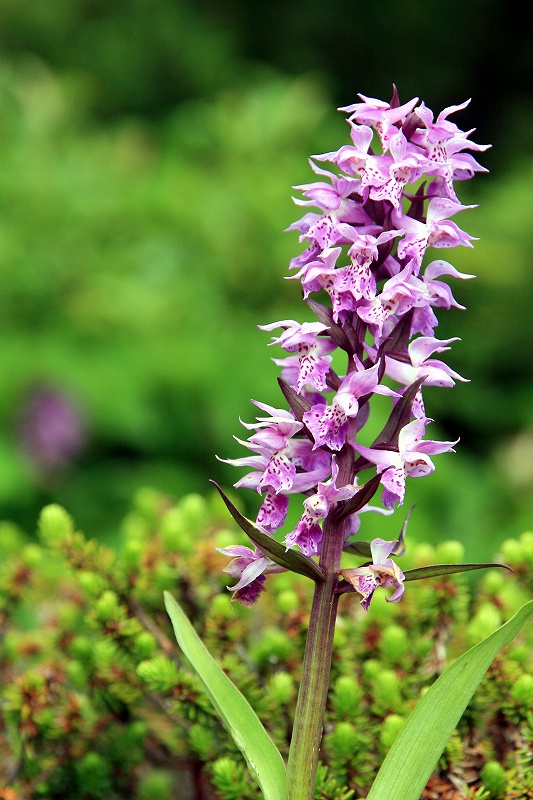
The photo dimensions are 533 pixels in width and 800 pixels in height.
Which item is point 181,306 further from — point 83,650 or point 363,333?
point 363,333

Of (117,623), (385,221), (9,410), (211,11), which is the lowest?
(117,623)

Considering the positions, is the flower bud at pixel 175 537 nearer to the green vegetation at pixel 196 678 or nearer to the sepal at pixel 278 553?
the green vegetation at pixel 196 678

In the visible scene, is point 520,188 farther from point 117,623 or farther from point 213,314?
point 117,623

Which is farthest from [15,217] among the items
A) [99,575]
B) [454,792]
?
[454,792]

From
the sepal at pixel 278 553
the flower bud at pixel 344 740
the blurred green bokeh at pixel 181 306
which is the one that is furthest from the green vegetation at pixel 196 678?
the blurred green bokeh at pixel 181 306

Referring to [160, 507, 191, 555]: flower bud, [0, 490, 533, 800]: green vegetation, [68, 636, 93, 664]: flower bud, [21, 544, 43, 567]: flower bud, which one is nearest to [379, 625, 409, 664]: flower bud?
[0, 490, 533, 800]: green vegetation

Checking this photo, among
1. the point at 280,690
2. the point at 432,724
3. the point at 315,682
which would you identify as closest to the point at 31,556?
the point at 280,690
